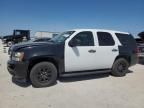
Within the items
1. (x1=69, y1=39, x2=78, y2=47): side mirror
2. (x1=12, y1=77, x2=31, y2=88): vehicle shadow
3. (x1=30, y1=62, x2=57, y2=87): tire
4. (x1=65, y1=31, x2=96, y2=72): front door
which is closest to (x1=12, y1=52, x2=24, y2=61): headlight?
(x1=30, y1=62, x2=57, y2=87): tire

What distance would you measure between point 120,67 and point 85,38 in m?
2.12

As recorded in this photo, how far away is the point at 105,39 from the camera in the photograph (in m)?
7.08

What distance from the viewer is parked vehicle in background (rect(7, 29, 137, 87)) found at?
5.65 meters

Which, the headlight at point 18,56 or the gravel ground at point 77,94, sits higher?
the headlight at point 18,56

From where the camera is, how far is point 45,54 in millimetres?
5730

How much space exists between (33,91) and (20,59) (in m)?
1.02

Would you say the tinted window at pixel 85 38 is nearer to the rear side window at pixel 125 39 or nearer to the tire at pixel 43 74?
the tire at pixel 43 74

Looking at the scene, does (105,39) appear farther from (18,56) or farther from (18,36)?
(18,36)

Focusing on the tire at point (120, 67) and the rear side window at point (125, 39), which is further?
the rear side window at point (125, 39)

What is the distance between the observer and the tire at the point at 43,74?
18.8 ft

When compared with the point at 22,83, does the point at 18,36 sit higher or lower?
higher

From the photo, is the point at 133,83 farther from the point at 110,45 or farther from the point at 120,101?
the point at 120,101

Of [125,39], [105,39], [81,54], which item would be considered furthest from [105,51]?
[125,39]

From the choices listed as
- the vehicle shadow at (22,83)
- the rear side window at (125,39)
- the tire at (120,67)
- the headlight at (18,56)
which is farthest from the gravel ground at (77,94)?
the rear side window at (125,39)
